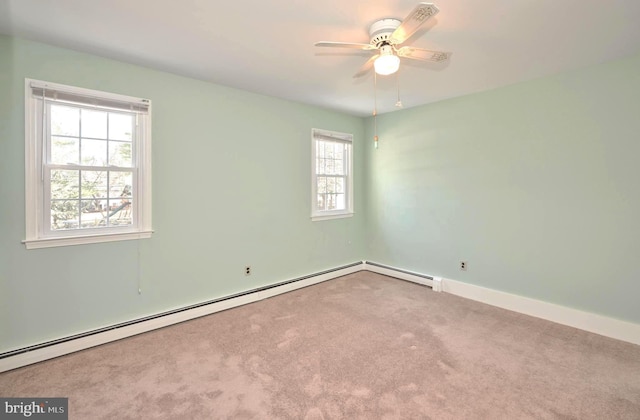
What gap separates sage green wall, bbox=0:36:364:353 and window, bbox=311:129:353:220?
14cm

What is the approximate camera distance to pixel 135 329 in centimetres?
273

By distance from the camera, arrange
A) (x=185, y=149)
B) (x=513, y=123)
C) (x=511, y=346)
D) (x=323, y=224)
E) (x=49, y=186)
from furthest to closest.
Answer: (x=323, y=224)
(x=513, y=123)
(x=185, y=149)
(x=511, y=346)
(x=49, y=186)

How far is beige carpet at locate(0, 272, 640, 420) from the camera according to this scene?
1.83 meters

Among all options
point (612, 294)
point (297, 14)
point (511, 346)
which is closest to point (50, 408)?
point (297, 14)

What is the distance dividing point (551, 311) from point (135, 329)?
414 centimetres

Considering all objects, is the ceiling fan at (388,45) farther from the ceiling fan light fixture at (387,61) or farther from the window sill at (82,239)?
the window sill at (82,239)

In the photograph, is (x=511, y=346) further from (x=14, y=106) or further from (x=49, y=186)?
(x=14, y=106)

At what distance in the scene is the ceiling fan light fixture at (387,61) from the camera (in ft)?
6.31

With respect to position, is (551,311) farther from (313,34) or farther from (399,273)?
(313,34)

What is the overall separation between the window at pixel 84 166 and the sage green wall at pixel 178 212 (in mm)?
74

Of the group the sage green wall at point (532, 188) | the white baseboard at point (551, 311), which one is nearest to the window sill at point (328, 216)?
the sage green wall at point (532, 188)

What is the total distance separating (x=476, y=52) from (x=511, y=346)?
100 inches

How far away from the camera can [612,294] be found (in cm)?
270

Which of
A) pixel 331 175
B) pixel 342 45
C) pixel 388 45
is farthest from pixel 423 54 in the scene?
pixel 331 175
